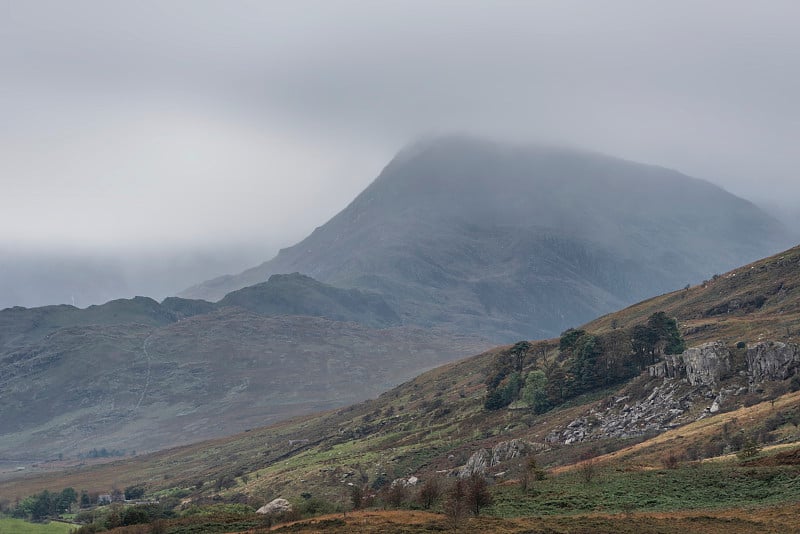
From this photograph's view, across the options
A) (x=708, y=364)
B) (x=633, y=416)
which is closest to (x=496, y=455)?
(x=633, y=416)

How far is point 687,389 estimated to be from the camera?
4200 inches

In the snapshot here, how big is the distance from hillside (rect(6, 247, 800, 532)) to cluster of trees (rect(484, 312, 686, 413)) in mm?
2498

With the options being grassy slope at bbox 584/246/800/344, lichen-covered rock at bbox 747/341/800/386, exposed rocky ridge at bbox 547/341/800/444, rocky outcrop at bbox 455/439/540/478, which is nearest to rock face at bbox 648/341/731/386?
exposed rocky ridge at bbox 547/341/800/444

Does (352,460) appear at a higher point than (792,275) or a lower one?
lower

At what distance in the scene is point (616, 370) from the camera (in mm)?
132375

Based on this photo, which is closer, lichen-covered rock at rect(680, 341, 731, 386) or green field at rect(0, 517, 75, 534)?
green field at rect(0, 517, 75, 534)

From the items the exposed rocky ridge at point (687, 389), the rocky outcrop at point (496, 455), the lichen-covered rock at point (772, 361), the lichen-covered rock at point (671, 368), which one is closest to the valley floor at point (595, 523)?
the rocky outcrop at point (496, 455)

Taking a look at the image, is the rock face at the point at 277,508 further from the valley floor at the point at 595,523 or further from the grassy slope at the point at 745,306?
the grassy slope at the point at 745,306

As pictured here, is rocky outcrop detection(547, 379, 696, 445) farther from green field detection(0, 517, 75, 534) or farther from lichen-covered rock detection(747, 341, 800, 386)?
green field detection(0, 517, 75, 534)

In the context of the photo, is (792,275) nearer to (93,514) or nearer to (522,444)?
(522,444)

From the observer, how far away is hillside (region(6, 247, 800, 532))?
6056 cm

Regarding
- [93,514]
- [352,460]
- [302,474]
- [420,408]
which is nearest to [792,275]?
[420,408]

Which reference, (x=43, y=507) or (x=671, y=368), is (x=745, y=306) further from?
(x=43, y=507)

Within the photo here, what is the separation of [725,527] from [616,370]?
8550 cm
